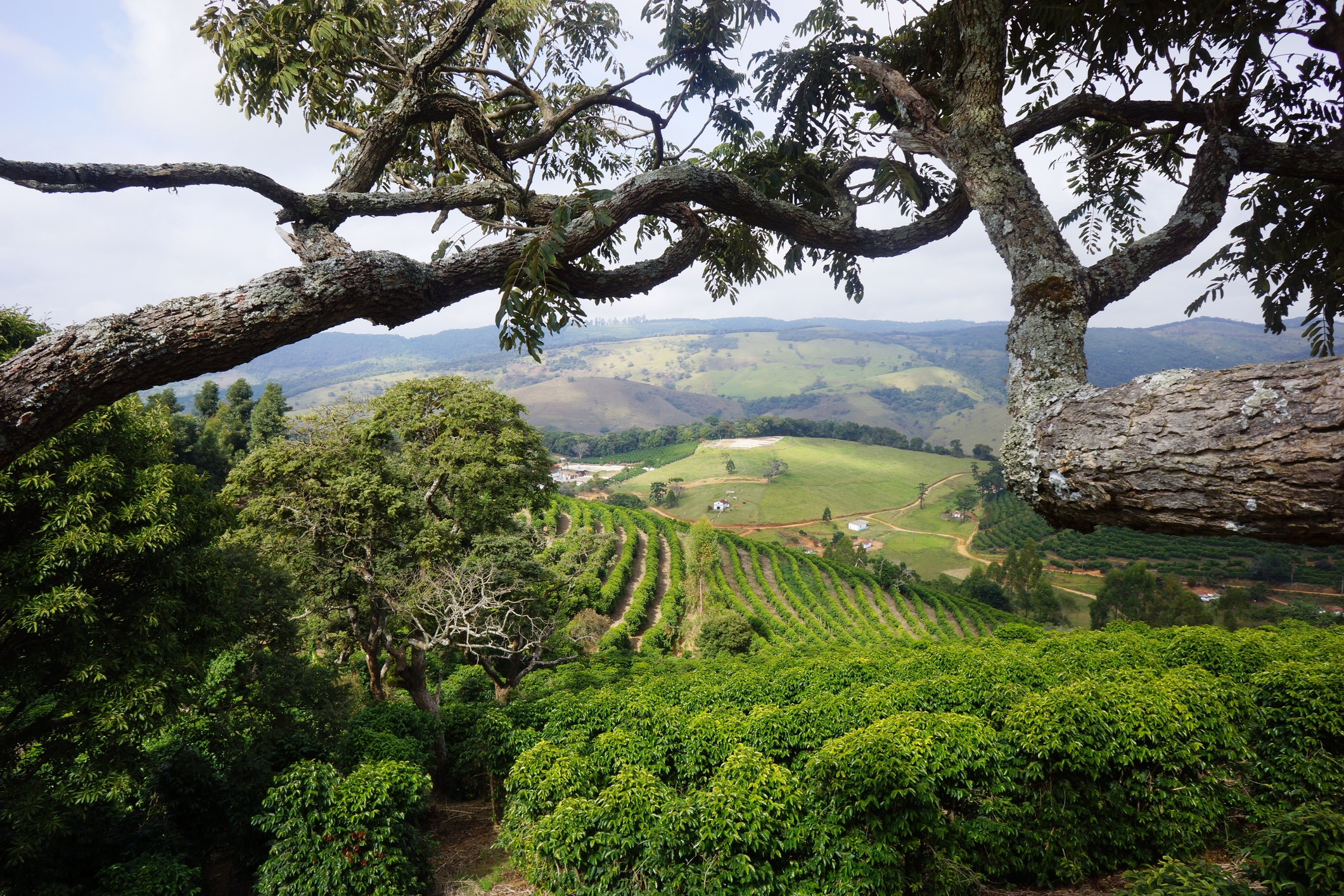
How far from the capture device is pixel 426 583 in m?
11.5

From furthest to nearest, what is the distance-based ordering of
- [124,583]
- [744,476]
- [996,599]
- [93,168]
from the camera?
[744,476], [996,599], [124,583], [93,168]

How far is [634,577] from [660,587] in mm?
1752

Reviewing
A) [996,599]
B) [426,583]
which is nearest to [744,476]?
[996,599]

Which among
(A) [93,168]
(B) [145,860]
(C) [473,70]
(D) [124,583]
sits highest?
(C) [473,70]

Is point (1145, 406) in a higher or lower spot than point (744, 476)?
higher

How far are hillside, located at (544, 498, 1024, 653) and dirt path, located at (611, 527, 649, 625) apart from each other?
80mm

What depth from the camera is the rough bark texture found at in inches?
47.9

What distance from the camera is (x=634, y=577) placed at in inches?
1348

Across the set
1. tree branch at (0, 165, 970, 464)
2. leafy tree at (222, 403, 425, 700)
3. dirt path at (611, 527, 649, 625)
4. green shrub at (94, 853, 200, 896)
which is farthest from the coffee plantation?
dirt path at (611, 527, 649, 625)

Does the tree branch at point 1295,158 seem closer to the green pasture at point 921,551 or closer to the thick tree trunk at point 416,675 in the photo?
the thick tree trunk at point 416,675

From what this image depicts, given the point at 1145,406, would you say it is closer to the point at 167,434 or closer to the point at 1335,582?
the point at 167,434

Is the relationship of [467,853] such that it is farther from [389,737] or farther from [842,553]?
[842,553]

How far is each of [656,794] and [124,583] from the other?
20.0 feet

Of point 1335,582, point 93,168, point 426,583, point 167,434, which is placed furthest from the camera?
point 1335,582
